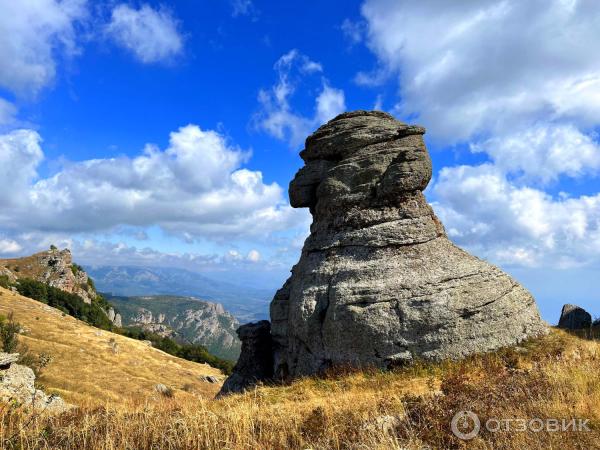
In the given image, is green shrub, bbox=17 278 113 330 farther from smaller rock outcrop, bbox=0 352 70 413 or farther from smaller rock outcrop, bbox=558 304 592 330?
smaller rock outcrop, bbox=558 304 592 330

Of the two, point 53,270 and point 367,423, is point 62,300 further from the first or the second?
point 367,423

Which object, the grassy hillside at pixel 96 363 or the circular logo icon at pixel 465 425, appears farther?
the grassy hillside at pixel 96 363

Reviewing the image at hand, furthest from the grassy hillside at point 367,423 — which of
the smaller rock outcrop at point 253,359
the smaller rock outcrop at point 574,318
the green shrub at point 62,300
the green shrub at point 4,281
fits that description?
the green shrub at point 62,300

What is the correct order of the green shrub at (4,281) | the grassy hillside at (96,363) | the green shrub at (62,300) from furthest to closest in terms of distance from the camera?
the green shrub at (62,300) < the green shrub at (4,281) < the grassy hillside at (96,363)

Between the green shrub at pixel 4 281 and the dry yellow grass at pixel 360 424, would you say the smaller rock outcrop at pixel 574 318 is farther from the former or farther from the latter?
the green shrub at pixel 4 281

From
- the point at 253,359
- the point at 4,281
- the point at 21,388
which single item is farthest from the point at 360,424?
the point at 4,281

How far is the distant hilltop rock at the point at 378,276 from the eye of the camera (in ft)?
61.3

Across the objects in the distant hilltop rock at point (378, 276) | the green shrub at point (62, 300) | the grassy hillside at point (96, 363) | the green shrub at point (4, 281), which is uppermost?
the distant hilltop rock at point (378, 276)

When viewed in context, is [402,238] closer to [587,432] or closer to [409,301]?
[409,301]

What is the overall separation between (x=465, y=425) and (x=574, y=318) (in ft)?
106

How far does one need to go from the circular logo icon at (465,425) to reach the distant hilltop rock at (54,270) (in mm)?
173410

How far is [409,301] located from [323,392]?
6011 mm

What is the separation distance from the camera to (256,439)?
945cm

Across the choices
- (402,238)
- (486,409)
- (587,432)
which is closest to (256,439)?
(486,409)
